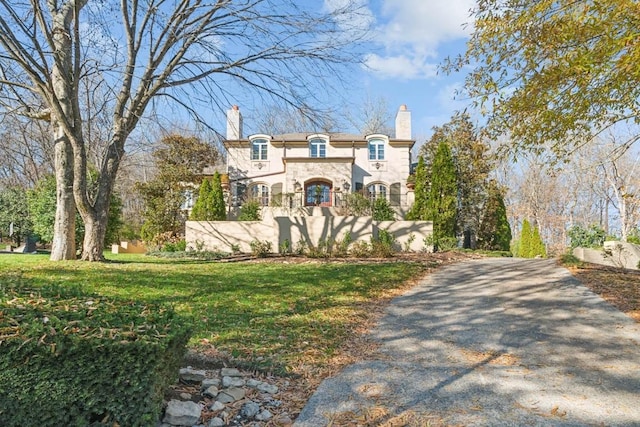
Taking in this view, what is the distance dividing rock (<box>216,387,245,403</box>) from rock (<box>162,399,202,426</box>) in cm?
27

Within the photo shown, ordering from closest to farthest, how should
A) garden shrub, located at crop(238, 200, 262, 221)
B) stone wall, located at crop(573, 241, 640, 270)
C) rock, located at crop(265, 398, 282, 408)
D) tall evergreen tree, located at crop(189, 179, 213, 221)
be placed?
1. rock, located at crop(265, 398, 282, 408)
2. stone wall, located at crop(573, 241, 640, 270)
3. garden shrub, located at crop(238, 200, 262, 221)
4. tall evergreen tree, located at crop(189, 179, 213, 221)

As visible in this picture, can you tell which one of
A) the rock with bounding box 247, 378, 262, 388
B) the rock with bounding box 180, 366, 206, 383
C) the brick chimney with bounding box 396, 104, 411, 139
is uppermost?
the brick chimney with bounding box 396, 104, 411, 139

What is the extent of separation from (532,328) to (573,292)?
2.48 metres

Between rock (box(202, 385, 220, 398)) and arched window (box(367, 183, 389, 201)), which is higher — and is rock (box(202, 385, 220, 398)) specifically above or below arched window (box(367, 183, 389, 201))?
below

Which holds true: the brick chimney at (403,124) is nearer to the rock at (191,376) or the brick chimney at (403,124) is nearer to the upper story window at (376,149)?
the upper story window at (376,149)

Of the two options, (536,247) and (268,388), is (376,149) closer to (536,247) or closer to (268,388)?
(536,247)

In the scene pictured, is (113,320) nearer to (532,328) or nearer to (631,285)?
(532,328)

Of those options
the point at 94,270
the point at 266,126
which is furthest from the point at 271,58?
the point at 94,270

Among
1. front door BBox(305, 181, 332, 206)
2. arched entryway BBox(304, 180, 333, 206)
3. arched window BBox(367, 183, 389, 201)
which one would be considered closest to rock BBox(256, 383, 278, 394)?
front door BBox(305, 181, 332, 206)

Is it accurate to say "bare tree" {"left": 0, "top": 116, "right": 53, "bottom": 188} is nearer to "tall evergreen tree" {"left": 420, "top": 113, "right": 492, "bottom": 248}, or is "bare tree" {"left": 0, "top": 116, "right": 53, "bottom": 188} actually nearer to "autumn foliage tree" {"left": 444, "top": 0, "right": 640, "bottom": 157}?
"tall evergreen tree" {"left": 420, "top": 113, "right": 492, "bottom": 248}

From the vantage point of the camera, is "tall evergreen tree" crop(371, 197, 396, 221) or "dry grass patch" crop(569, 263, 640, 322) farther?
"tall evergreen tree" crop(371, 197, 396, 221)

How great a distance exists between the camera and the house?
22203 millimetres

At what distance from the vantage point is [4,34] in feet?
24.8

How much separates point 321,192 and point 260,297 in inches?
633
